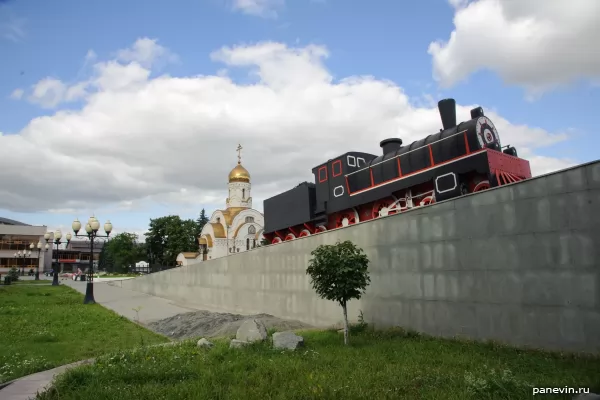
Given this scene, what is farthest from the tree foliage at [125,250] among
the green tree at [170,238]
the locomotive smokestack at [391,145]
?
the locomotive smokestack at [391,145]

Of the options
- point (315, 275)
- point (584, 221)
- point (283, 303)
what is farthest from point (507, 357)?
point (283, 303)

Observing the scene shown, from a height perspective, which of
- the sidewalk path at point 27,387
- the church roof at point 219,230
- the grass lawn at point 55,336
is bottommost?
the grass lawn at point 55,336

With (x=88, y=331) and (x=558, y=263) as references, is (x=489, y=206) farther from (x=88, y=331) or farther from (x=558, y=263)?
(x=88, y=331)

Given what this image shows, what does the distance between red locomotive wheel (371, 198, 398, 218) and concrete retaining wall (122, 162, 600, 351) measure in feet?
7.51

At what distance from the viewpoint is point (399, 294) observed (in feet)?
34.9

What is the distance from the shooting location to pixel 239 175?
5434cm

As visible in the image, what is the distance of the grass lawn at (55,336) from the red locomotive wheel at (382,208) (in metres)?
8.09

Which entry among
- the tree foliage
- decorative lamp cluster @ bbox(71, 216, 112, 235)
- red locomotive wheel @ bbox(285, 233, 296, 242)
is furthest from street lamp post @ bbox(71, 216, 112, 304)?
the tree foliage

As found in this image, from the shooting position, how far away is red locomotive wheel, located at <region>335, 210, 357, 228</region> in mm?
16250

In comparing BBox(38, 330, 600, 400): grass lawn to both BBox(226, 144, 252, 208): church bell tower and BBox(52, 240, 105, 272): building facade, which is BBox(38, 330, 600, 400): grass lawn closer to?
BBox(226, 144, 252, 208): church bell tower

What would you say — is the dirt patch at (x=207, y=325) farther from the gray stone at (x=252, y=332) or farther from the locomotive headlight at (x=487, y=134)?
the locomotive headlight at (x=487, y=134)

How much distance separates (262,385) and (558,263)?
5.56 meters

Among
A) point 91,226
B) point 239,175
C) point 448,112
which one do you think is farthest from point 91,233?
point 239,175

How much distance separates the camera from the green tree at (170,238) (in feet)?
222
